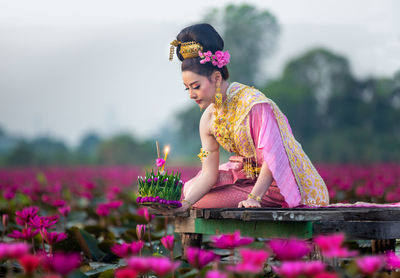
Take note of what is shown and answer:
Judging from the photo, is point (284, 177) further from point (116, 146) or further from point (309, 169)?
point (116, 146)

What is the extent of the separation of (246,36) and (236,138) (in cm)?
2046

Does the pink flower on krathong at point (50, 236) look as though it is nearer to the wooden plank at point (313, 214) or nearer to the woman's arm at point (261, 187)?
the wooden plank at point (313, 214)

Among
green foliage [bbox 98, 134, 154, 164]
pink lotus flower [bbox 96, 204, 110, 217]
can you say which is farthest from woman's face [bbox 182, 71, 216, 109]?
green foliage [bbox 98, 134, 154, 164]

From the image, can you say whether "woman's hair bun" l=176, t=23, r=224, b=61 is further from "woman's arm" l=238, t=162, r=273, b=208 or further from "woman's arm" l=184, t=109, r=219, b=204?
"woman's arm" l=238, t=162, r=273, b=208

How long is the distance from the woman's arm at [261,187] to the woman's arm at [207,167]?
0.30 m

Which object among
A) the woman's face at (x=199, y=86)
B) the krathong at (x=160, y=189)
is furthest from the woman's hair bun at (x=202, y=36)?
the krathong at (x=160, y=189)

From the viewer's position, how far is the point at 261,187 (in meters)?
2.46

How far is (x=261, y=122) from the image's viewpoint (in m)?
2.62

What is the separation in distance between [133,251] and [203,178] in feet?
3.58

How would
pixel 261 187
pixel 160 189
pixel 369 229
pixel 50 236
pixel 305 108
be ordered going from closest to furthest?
pixel 50 236 → pixel 369 229 → pixel 160 189 → pixel 261 187 → pixel 305 108

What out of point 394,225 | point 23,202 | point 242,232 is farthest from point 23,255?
point 23,202

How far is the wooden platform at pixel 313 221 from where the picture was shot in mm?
2037

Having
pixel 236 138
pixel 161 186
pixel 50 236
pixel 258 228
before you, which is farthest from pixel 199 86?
pixel 50 236

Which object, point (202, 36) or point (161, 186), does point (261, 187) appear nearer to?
point (161, 186)
